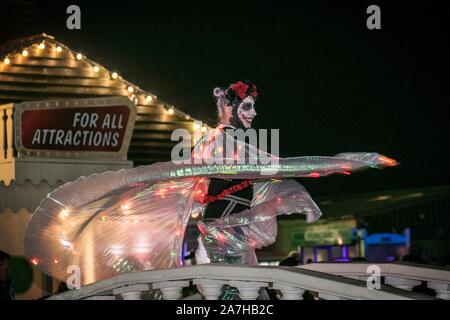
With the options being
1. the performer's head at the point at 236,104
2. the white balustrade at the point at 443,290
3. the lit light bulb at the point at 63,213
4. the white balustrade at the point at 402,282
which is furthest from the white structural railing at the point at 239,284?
the performer's head at the point at 236,104

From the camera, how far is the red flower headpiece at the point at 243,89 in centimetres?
593

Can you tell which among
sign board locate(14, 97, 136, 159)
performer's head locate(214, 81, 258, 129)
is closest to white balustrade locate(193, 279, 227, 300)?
performer's head locate(214, 81, 258, 129)

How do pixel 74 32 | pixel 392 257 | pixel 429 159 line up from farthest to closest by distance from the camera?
1. pixel 392 257
2. pixel 429 159
3. pixel 74 32

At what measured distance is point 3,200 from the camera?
8.14 metres

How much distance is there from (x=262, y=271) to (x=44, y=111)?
16.2ft

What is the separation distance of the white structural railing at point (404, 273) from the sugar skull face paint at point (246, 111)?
3.57 feet

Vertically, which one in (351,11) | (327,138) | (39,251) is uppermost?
(351,11)

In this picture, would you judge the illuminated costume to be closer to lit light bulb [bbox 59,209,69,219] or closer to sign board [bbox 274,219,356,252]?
lit light bulb [bbox 59,209,69,219]

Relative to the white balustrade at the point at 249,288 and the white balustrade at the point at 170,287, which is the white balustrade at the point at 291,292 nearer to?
the white balustrade at the point at 249,288

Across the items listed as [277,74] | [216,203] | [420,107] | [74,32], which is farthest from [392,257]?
[216,203]

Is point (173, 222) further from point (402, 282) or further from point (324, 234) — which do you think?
point (324, 234)

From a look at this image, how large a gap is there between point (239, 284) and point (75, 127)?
489cm

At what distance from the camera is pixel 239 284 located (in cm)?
417

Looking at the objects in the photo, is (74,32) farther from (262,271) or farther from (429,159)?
(262,271)
